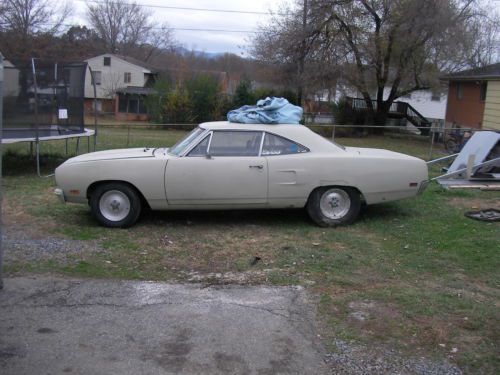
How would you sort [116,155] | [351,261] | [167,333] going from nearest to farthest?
[167,333], [351,261], [116,155]

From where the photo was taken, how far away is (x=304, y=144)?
24.2ft

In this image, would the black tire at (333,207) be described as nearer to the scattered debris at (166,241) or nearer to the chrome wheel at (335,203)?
the chrome wheel at (335,203)

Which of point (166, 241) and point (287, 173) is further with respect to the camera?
point (287, 173)

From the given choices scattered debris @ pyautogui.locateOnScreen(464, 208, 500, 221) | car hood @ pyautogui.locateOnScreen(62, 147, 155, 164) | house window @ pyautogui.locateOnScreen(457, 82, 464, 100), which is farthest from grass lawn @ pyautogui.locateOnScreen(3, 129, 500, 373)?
house window @ pyautogui.locateOnScreen(457, 82, 464, 100)

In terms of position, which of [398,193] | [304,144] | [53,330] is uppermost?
[304,144]

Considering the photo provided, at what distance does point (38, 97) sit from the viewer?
1210 centimetres

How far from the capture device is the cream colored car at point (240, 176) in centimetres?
704

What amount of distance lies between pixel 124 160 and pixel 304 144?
2.29 m

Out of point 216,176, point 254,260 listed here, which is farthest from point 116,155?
point 254,260

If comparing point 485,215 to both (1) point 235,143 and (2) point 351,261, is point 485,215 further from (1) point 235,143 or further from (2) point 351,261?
(1) point 235,143

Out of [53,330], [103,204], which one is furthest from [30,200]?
[53,330]

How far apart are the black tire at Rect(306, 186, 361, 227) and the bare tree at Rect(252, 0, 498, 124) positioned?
63.9 feet

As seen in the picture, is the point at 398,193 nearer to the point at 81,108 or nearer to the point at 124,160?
the point at 124,160

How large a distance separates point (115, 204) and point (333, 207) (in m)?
2.78
